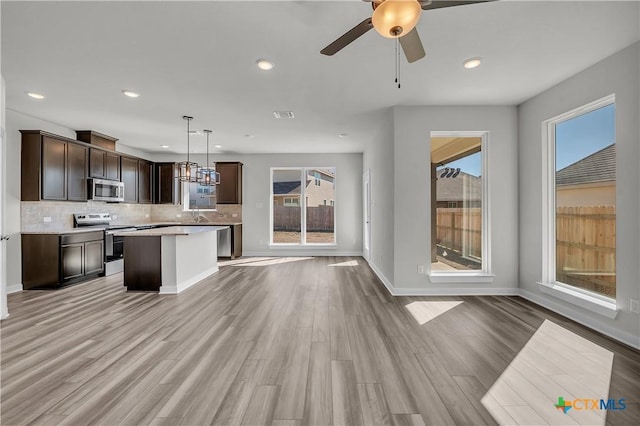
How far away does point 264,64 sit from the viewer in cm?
277

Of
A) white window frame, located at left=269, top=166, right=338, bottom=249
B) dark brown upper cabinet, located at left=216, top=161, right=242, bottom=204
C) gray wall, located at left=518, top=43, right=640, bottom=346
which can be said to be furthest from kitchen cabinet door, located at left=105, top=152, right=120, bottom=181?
gray wall, located at left=518, top=43, right=640, bottom=346

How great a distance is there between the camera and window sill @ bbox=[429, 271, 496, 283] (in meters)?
3.91

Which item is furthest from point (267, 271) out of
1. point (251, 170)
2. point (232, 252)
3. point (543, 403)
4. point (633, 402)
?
point (633, 402)

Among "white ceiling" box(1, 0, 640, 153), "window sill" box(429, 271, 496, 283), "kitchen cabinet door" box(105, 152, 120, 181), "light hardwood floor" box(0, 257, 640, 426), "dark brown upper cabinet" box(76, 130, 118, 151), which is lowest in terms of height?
"light hardwood floor" box(0, 257, 640, 426)

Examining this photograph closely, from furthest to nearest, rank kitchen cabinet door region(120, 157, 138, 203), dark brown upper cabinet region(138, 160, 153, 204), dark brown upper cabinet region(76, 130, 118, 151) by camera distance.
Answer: dark brown upper cabinet region(138, 160, 153, 204)
kitchen cabinet door region(120, 157, 138, 203)
dark brown upper cabinet region(76, 130, 118, 151)

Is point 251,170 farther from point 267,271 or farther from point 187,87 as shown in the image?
point 187,87

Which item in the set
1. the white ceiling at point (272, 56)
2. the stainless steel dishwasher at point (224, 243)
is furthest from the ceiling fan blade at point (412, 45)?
the stainless steel dishwasher at point (224, 243)

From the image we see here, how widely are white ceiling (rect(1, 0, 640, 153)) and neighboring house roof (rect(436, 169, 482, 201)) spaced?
107 cm

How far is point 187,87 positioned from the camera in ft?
10.8

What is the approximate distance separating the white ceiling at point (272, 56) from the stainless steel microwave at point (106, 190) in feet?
3.97

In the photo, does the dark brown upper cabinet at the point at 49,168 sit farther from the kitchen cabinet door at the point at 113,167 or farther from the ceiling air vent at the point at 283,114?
the ceiling air vent at the point at 283,114

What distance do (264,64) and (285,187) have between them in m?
4.72

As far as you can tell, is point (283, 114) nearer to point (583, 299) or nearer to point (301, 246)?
point (301, 246)

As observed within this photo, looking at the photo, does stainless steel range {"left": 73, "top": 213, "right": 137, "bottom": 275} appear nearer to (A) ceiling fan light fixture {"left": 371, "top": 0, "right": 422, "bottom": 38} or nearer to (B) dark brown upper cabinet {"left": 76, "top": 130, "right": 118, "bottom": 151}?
(B) dark brown upper cabinet {"left": 76, "top": 130, "right": 118, "bottom": 151}
